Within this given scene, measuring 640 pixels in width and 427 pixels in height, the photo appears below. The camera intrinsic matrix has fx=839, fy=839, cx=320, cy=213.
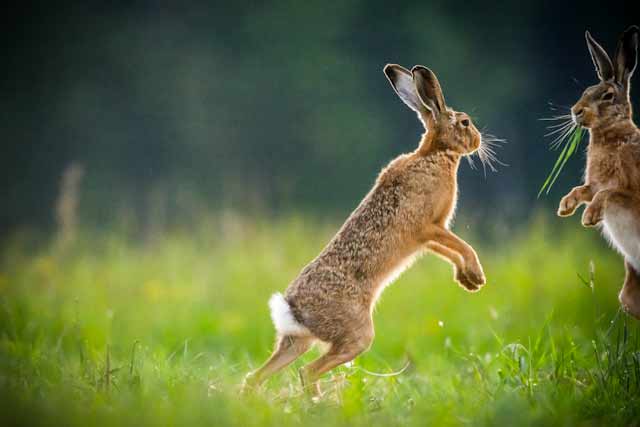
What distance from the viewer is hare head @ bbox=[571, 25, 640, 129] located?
4.46m

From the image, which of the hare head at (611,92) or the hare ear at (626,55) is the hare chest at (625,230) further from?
the hare ear at (626,55)

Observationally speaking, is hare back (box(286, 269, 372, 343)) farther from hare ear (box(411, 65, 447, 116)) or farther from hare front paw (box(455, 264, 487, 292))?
hare ear (box(411, 65, 447, 116))

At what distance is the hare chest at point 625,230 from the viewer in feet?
13.8

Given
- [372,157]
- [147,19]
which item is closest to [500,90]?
[372,157]

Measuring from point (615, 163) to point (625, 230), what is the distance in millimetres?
361

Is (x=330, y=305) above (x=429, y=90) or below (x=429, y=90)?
below

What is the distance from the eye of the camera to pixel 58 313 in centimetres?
705

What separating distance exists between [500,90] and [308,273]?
8807 mm

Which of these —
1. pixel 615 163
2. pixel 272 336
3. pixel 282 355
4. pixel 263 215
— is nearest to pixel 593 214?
pixel 615 163

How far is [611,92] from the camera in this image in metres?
4.51

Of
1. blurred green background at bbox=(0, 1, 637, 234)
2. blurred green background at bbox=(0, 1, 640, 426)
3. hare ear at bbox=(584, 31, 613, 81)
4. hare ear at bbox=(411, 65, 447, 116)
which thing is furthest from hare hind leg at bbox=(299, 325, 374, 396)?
blurred green background at bbox=(0, 1, 637, 234)

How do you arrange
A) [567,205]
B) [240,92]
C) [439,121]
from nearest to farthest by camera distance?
[567,205] → [439,121] → [240,92]

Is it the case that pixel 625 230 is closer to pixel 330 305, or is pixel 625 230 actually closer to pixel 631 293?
pixel 631 293

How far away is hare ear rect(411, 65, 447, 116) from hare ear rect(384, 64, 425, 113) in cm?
8
